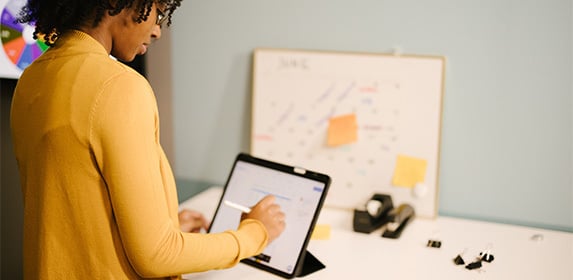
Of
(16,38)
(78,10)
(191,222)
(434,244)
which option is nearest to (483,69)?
(434,244)

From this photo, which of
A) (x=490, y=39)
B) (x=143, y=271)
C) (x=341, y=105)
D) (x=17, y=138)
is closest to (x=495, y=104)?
(x=490, y=39)

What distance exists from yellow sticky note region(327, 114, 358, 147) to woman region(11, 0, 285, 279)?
75 centimetres

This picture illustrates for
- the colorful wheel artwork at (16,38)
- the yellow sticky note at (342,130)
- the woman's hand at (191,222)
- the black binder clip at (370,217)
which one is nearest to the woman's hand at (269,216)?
the woman's hand at (191,222)

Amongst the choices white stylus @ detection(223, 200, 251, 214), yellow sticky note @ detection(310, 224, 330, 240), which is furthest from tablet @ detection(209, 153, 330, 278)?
yellow sticky note @ detection(310, 224, 330, 240)

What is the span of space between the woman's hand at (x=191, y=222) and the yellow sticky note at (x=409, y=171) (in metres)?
0.56

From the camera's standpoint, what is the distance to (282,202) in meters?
1.23

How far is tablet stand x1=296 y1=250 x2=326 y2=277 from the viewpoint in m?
1.20

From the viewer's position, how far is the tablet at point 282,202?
1173mm

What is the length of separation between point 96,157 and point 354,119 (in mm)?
927

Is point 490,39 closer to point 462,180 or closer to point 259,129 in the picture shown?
point 462,180

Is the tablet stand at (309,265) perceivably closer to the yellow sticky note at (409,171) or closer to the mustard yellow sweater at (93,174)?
the mustard yellow sweater at (93,174)

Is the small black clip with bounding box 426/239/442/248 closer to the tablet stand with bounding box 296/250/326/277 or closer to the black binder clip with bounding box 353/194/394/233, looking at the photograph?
the black binder clip with bounding box 353/194/394/233

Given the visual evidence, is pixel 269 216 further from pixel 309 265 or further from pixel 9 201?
pixel 9 201

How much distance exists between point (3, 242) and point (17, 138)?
759 millimetres
